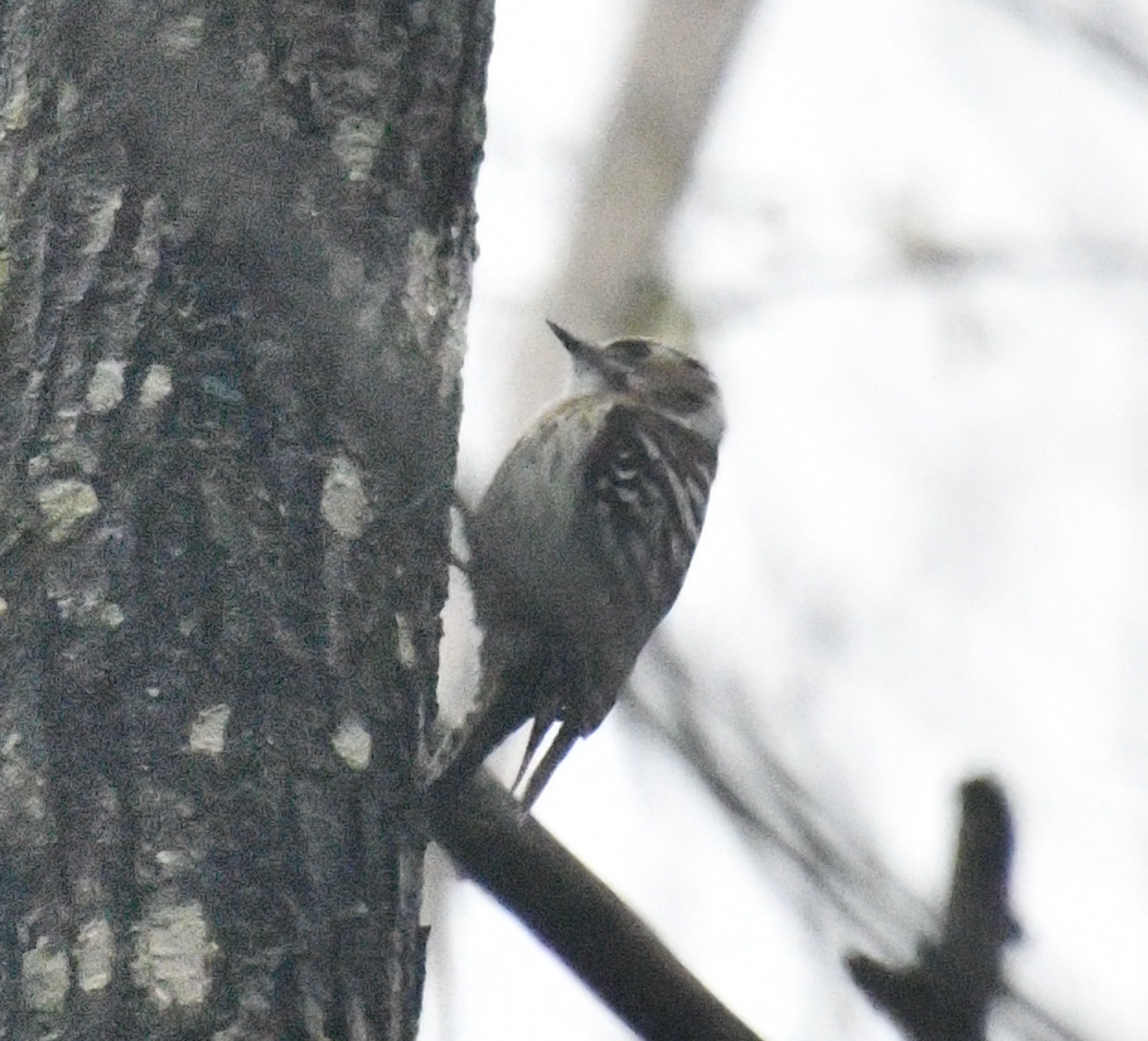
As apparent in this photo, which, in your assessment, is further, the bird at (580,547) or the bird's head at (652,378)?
the bird's head at (652,378)

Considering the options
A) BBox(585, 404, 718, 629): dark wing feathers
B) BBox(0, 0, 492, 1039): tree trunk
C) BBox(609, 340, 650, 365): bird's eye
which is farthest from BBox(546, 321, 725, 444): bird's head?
BBox(0, 0, 492, 1039): tree trunk

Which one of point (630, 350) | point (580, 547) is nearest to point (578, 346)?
point (630, 350)

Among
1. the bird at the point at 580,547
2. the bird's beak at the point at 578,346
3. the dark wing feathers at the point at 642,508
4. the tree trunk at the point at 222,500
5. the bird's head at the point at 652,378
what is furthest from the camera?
the bird's head at the point at 652,378

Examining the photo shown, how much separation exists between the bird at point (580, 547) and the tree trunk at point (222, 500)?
1486 mm

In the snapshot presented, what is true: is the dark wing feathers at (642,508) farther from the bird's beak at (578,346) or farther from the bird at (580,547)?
the bird's beak at (578,346)

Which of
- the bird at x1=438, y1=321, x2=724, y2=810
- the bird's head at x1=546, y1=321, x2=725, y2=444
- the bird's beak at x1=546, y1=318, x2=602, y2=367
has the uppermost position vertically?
the bird's beak at x1=546, y1=318, x2=602, y2=367

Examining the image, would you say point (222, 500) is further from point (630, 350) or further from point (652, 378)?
point (652, 378)

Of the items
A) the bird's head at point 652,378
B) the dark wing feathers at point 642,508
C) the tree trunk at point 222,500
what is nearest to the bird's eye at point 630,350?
the bird's head at point 652,378

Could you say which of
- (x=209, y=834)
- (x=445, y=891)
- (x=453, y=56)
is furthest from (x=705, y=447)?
(x=209, y=834)

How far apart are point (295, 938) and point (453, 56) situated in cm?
149

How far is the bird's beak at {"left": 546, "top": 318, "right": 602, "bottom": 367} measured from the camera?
5.34 meters

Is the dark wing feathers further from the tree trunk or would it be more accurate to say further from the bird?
the tree trunk

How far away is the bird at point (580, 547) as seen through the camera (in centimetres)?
470

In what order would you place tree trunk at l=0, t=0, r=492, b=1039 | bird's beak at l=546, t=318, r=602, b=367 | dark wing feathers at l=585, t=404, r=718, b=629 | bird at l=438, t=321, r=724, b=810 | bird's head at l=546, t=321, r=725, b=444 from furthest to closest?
bird's head at l=546, t=321, r=725, b=444
bird's beak at l=546, t=318, r=602, b=367
dark wing feathers at l=585, t=404, r=718, b=629
bird at l=438, t=321, r=724, b=810
tree trunk at l=0, t=0, r=492, b=1039
